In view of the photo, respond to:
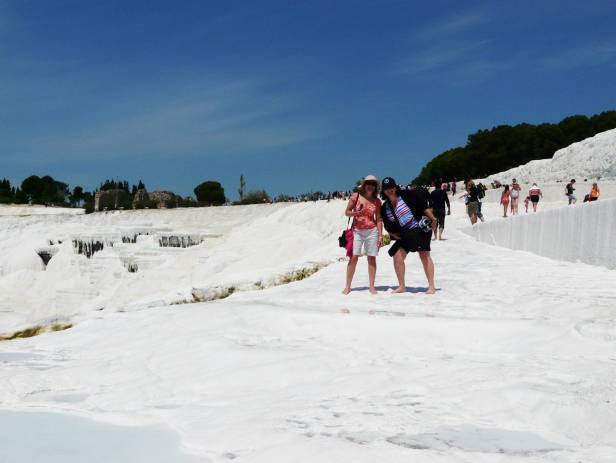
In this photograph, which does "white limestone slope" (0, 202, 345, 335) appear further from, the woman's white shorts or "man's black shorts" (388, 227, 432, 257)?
"man's black shorts" (388, 227, 432, 257)

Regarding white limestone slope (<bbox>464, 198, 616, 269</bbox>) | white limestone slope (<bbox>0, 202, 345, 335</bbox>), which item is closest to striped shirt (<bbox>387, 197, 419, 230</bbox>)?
white limestone slope (<bbox>464, 198, 616, 269</bbox>)

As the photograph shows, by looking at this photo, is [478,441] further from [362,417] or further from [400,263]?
[400,263]

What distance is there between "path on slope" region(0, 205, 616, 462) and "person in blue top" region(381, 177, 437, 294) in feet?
2.24

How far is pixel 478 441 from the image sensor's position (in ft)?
10.3

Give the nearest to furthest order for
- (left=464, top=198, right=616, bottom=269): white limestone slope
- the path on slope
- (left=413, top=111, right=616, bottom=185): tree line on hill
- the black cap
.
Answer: the path on slope
the black cap
(left=464, top=198, right=616, bottom=269): white limestone slope
(left=413, top=111, right=616, bottom=185): tree line on hill

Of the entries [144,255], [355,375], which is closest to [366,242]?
[355,375]

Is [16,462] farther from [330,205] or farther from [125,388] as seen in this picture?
[330,205]

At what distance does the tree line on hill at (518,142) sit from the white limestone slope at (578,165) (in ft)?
83.3

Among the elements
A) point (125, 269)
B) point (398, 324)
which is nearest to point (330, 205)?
point (125, 269)

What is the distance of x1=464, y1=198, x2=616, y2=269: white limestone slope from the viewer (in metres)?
11.2

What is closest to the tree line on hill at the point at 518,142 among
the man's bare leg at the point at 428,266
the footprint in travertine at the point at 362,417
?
the man's bare leg at the point at 428,266

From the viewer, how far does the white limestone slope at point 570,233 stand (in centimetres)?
1116

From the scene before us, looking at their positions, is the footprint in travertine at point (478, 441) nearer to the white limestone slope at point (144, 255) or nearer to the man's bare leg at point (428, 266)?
the man's bare leg at point (428, 266)

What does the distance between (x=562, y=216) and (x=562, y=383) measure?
1006cm
